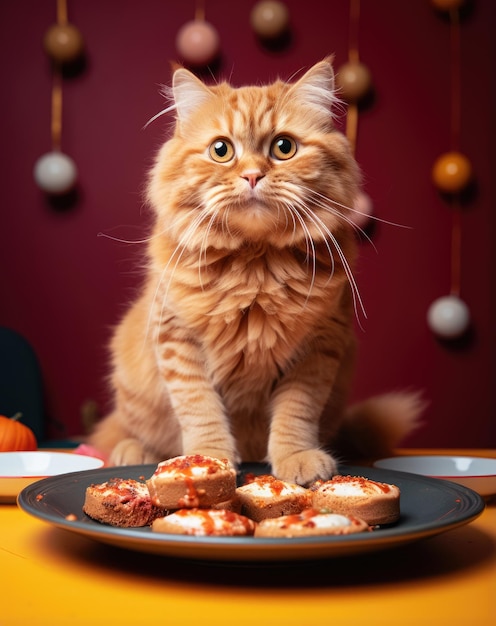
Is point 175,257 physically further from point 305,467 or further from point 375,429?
point 375,429

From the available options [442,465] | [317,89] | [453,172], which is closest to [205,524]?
[442,465]

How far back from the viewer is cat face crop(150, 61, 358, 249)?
133 centimetres

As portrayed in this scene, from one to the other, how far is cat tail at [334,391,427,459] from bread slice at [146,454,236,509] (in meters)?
0.85

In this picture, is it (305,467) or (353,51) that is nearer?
(305,467)

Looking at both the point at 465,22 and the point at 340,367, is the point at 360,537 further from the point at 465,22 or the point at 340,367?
the point at 465,22

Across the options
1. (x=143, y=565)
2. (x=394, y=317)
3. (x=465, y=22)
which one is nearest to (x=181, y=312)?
(x=143, y=565)

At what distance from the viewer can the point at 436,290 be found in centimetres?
315

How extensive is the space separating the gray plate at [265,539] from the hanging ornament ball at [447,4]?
241 centimetres

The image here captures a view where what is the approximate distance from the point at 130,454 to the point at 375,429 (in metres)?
0.59

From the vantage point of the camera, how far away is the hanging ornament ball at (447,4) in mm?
3016

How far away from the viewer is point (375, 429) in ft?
5.97

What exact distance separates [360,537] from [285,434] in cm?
65

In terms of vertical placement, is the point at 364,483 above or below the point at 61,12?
below

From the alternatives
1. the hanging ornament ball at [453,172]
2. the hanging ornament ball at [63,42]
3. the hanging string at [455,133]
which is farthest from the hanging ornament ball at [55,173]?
the hanging string at [455,133]
